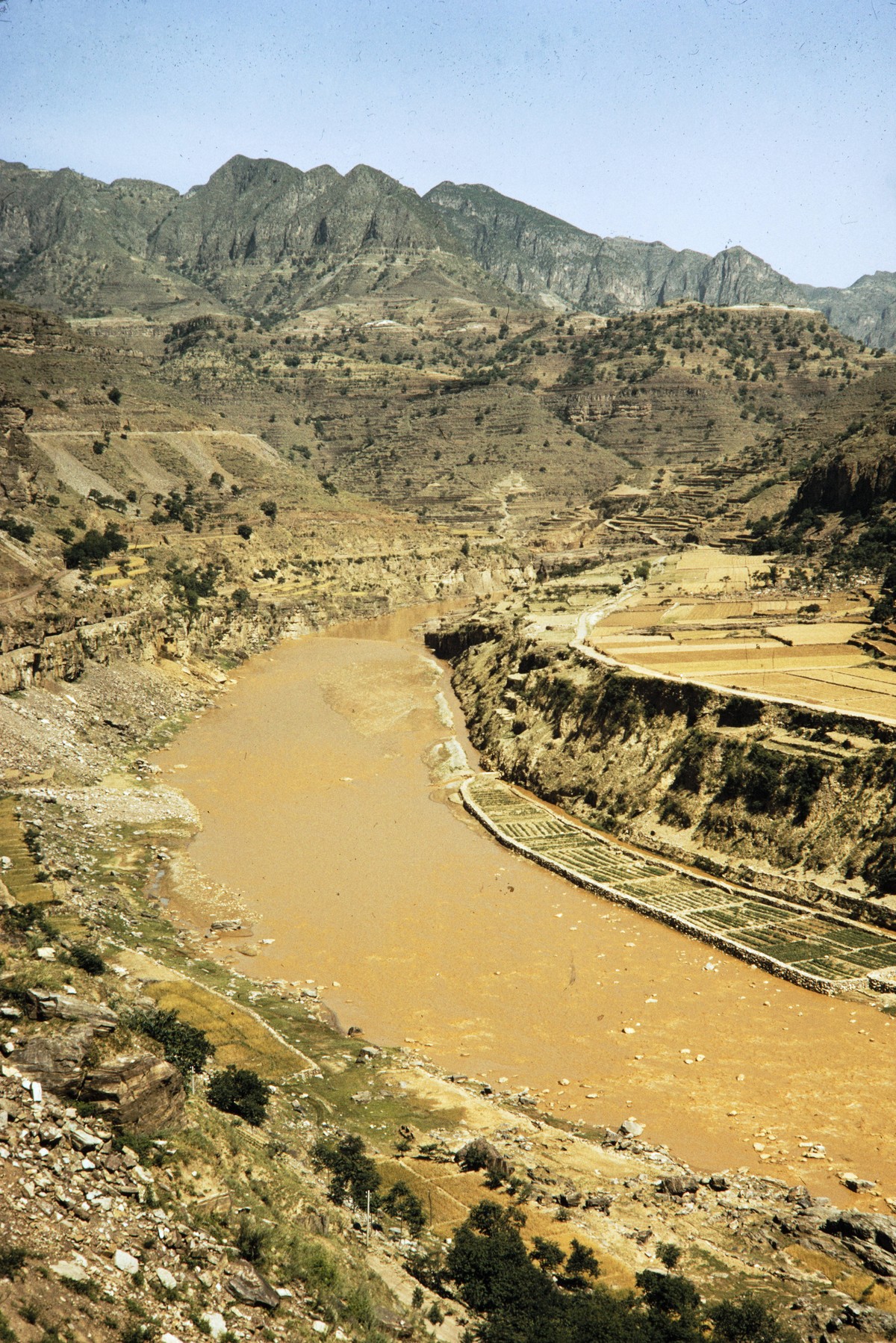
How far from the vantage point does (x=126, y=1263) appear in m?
12.9

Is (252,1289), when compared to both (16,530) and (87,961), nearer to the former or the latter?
(87,961)

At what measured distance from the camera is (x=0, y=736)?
141 feet

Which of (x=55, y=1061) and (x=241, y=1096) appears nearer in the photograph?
(x=55, y=1061)

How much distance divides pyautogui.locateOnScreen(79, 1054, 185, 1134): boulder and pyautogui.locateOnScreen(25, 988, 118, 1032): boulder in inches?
35.3

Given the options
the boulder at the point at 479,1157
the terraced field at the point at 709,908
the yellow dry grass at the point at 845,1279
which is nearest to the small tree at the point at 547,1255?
the boulder at the point at 479,1157

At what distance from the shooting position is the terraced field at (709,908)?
2930 cm

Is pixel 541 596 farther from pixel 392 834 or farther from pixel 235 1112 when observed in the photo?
pixel 235 1112

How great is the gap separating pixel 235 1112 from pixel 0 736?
92.1 feet

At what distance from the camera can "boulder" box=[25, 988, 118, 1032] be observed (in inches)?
674

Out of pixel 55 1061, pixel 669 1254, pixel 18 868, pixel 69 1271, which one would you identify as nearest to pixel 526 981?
pixel 669 1254

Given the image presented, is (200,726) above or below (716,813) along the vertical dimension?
below

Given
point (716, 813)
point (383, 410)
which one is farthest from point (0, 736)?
point (383, 410)

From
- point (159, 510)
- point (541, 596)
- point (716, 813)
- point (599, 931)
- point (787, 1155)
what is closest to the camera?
point (787, 1155)

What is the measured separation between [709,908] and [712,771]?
7.10 m
